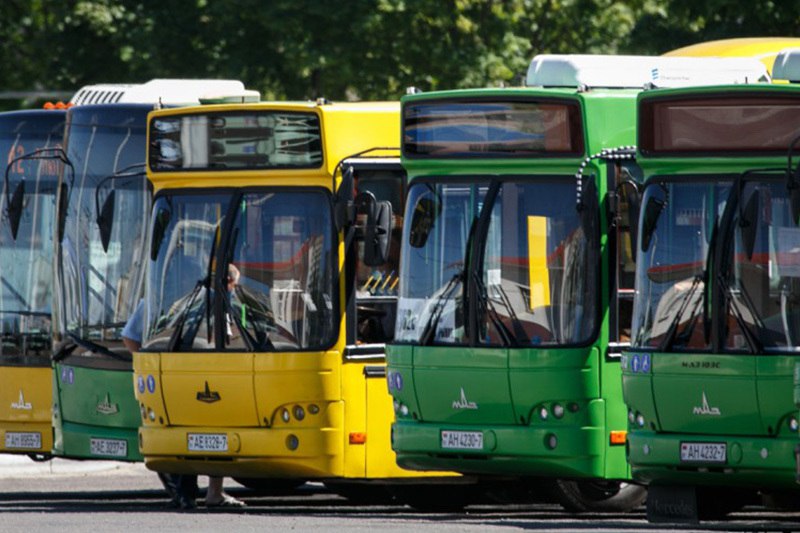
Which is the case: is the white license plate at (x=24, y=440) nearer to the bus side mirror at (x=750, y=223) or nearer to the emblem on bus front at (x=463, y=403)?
the emblem on bus front at (x=463, y=403)

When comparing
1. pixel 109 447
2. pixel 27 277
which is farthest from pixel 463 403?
pixel 27 277

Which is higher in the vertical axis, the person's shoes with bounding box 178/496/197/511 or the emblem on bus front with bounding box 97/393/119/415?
the emblem on bus front with bounding box 97/393/119/415

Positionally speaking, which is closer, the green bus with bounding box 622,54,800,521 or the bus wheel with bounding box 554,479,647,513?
the green bus with bounding box 622,54,800,521

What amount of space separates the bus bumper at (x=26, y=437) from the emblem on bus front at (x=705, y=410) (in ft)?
22.1

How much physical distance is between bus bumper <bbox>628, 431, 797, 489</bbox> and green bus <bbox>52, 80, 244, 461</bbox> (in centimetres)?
471

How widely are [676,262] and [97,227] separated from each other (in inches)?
221

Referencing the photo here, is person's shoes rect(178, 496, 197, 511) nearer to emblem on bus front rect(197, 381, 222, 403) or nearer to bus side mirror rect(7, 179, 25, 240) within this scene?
emblem on bus front rect(197, 381, 222, 403)

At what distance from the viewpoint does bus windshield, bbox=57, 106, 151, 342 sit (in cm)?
1723

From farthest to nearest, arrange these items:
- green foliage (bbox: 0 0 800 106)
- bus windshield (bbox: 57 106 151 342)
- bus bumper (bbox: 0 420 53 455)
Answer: green foliage (bbox: 0 0 800 106) → bus bumper (bbox: 0 420 53 455) → bus windshield (bbox: 57 106 151 342)

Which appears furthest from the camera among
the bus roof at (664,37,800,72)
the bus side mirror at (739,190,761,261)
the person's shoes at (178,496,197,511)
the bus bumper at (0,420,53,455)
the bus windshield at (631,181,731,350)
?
the bus roof at (664,37,800,72)

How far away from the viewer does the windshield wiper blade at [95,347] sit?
56.1 ft

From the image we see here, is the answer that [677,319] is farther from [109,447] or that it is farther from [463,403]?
[109,447]

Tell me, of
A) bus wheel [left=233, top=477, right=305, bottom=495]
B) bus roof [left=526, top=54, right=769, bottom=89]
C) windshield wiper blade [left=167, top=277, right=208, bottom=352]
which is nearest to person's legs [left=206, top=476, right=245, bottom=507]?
bus wheel [left=233, top=477, right=305, bottom=495]

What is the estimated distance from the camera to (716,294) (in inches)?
524
